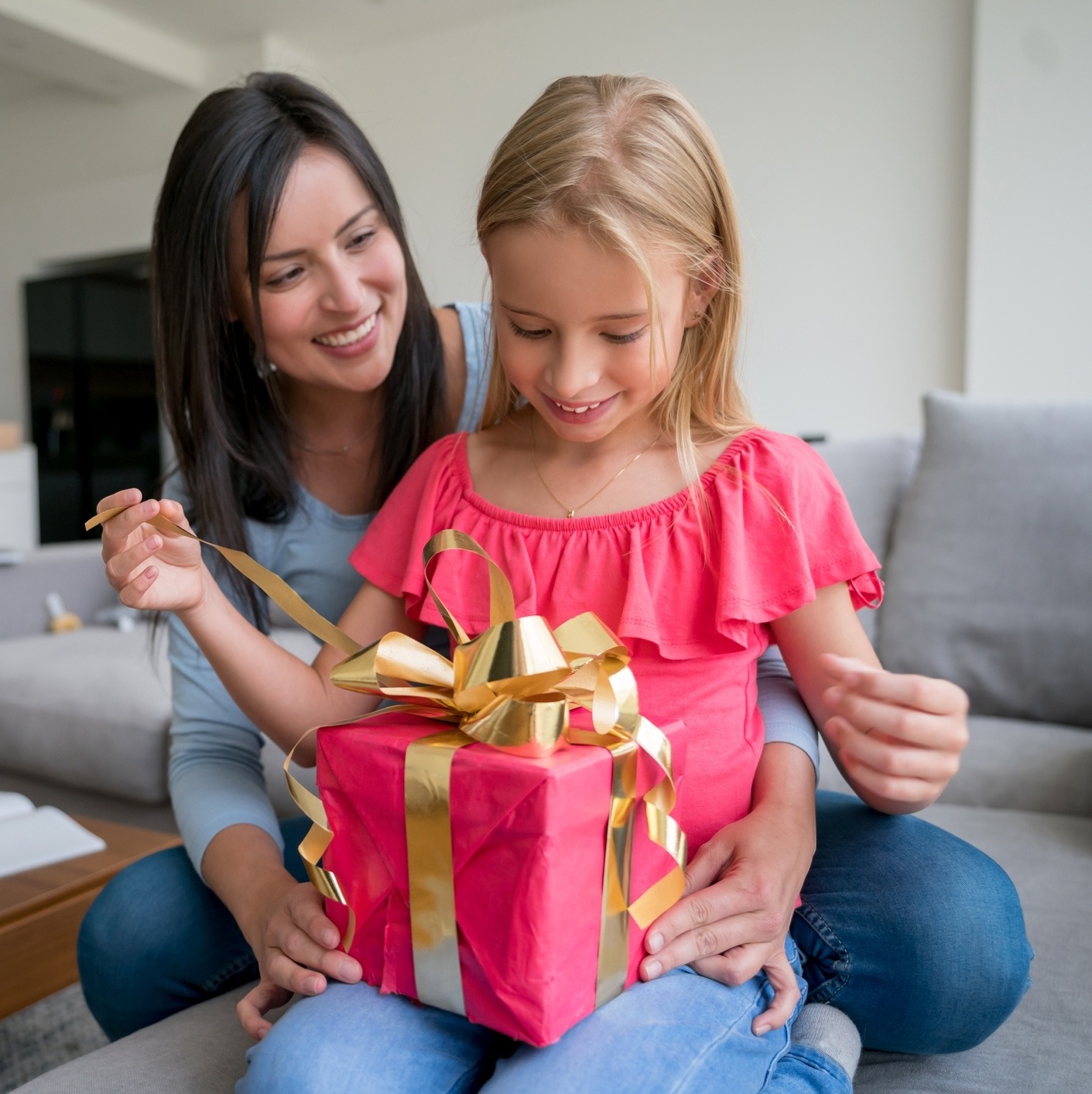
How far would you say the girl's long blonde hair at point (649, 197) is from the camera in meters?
0.85

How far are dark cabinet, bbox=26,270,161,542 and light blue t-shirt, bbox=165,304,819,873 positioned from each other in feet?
16.9

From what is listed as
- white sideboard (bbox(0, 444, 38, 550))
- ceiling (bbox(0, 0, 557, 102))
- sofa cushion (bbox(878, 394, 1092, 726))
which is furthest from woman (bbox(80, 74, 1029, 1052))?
white sideboard (bbox(0, 444, 38, 550))

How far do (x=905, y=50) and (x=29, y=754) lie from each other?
158 inches

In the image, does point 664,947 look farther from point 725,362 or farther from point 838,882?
point 725,362

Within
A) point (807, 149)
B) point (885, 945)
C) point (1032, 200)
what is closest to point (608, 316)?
point (885, 945)

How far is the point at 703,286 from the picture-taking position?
37.4 inches

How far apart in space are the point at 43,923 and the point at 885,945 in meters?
0.97

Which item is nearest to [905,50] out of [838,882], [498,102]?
[498,102]

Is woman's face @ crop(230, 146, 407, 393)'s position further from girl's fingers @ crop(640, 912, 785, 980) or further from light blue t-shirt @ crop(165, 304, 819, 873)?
girl's fingers @ crop(640, 912, 785, 980)

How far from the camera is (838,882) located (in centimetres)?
93

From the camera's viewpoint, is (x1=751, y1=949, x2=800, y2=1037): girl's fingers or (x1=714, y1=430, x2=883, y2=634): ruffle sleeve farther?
(x1=714, y1=430, x2=883, y2=634): ruffle sleeve

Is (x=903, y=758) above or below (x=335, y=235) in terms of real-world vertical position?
below

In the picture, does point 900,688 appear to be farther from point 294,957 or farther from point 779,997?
point 294,957

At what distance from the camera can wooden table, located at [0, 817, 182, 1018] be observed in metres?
1.22
